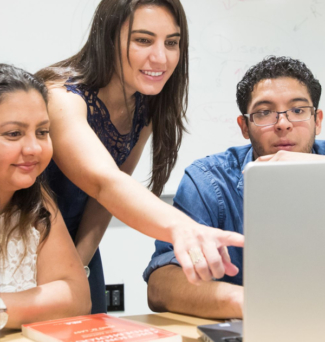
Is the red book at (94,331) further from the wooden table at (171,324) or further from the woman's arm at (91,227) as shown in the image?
the woman's arm at (91,227)

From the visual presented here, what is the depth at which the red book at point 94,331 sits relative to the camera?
0.82 m

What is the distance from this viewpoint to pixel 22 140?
112 cm

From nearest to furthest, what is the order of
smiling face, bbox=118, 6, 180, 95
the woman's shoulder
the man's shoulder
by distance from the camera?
1. the woman's shoulder
2. smiling face, bbox=118, 6, 180, 95
3. the man's shoulder

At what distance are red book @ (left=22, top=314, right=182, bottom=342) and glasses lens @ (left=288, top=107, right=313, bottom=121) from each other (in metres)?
0.89

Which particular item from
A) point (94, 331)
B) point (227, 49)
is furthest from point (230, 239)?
point (227, 49)

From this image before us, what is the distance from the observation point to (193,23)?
258cm

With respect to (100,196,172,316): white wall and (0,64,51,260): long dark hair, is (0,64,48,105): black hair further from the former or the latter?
(100,196,172,316): white wall

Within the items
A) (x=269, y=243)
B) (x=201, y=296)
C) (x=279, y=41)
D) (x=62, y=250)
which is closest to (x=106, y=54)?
(x=62, y=250)

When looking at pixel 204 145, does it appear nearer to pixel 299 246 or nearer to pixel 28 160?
pixel 28 160

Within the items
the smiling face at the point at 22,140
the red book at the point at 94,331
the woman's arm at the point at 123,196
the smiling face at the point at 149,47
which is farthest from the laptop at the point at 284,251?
the smiling face at the point at 149,47

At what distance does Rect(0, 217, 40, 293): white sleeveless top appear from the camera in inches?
46.0

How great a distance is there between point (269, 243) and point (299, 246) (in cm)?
4

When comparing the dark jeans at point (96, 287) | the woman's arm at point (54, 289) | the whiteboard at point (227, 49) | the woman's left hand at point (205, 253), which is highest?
the whiteboard at point (227, 49)

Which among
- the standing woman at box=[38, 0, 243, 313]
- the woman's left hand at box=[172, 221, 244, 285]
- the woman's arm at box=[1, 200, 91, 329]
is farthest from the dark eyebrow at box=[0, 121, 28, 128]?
the woman's left hand at box=[172, 221, 244, 285]
